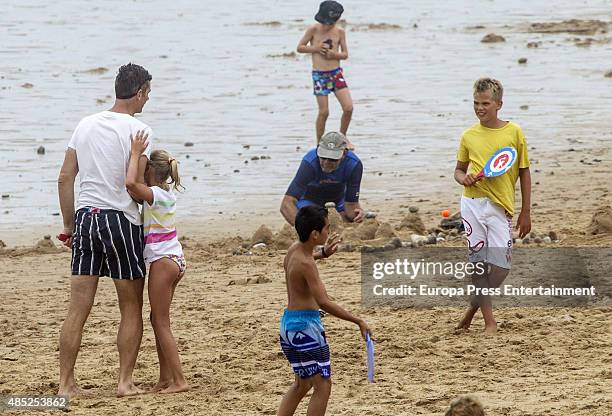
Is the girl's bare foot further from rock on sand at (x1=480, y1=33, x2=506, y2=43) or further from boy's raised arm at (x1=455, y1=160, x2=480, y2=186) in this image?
rock on sand at (x1=480, y1=33, x2=506, y2=43)

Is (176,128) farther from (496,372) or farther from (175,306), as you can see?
(496,372)

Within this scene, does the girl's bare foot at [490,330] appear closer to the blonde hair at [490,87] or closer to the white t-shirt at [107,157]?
the blonde hair at [490,87]

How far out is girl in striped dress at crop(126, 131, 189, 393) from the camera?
25.2 feet

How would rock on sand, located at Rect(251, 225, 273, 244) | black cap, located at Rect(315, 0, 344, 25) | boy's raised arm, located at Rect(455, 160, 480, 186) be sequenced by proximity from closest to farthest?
boy's raised arm, located at Rect(455, 160, 480, 186)
rock on sand, located at Rect(251, 225, 273, 244)
black cap, located at Rect(315, 0, 344, 25)

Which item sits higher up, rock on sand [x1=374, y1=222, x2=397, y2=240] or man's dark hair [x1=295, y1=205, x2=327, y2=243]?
man's dark hair [x1=295, y1=205, x2=327, y2=243]

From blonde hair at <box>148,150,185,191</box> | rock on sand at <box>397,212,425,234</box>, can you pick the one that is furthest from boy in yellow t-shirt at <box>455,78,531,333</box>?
rock on sand at <box>397,212,425,234</box>

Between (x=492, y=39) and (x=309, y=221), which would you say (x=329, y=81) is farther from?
(x=492, y=39)

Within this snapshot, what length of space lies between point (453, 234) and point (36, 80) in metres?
12.7

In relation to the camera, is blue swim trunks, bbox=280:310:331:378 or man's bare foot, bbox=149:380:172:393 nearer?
blue swim trunks, bbox=280:310:331:378

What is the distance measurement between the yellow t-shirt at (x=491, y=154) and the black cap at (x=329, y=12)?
690 centimetres

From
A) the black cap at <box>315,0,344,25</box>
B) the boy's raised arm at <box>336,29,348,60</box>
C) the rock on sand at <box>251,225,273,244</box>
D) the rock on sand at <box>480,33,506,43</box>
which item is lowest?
the rock on sand at <box>251,225,273,244</box>

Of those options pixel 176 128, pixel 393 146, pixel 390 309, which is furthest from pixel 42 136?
pixel 390 309

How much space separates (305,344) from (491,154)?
2.38 meters

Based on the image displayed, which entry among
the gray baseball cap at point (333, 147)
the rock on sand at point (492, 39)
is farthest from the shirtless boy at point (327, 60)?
the rock on sand at point (492, 39)
